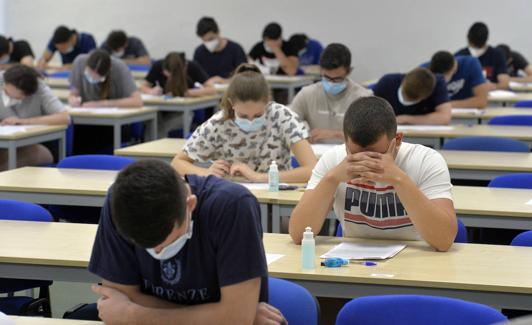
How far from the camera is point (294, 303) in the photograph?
2.58m

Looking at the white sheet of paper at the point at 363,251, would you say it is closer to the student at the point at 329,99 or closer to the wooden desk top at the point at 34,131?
the student at the point at 329,99

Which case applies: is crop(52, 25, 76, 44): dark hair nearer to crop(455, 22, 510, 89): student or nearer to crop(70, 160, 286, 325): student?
crop(455, 22, 510, 89): student

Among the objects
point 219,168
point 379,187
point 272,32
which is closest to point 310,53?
point 272,32

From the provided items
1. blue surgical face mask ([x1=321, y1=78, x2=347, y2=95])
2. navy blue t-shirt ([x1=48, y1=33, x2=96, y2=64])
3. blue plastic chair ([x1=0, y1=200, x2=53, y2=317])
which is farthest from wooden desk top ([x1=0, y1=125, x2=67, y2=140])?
navy blue t-shirt ([x1=48, y1=33, x2=96, y2=64])

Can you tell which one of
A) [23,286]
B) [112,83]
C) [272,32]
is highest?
[272,32]

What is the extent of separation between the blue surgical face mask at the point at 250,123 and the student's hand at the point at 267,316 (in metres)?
2.19

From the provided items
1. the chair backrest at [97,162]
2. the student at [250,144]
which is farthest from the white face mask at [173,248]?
the chair backrest at [97,162]

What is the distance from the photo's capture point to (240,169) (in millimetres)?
4500

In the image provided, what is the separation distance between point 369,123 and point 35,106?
405cm

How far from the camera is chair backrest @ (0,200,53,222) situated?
3742mm

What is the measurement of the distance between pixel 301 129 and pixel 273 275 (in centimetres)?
180

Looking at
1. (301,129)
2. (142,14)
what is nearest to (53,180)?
(301,129)

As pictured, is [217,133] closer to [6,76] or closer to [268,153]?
[268,153]

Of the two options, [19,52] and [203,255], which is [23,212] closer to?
[203,255]
